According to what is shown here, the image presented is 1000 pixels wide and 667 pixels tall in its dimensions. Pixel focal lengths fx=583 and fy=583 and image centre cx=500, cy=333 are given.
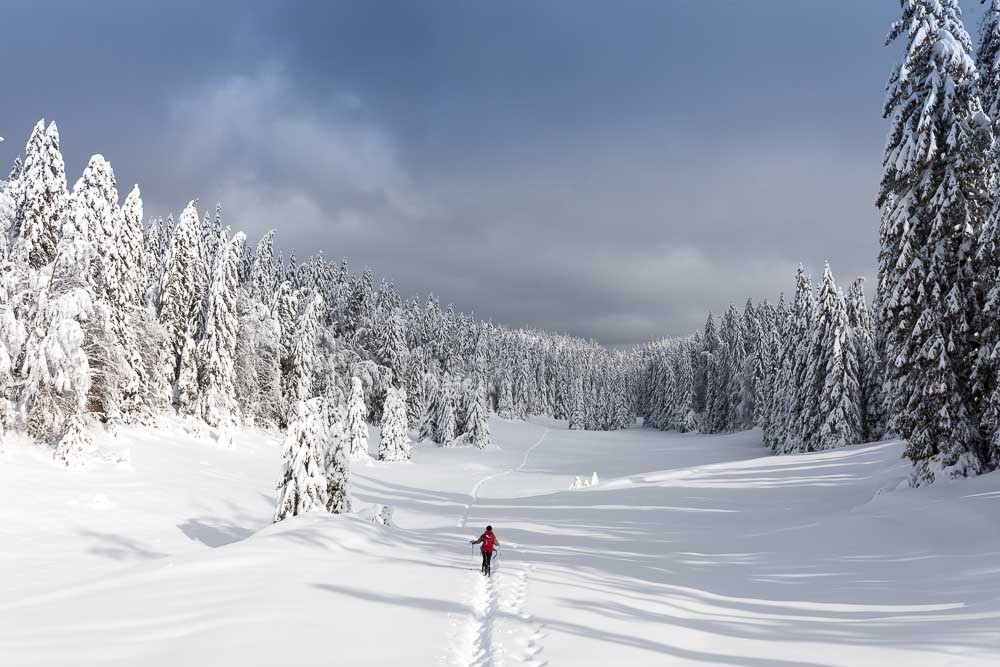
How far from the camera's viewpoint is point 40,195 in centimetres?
2658

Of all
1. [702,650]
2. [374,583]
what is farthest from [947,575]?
[374,583]

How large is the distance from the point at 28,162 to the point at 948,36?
36565 mm

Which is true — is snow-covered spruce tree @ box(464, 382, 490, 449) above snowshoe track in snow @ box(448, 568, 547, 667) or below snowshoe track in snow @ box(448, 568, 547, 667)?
above

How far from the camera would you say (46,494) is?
19766 millimetres

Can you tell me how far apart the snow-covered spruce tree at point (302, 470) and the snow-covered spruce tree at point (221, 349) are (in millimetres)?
20085

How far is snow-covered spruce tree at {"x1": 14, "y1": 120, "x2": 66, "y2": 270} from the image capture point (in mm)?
26469

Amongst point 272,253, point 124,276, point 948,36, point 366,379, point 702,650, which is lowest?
point 702,650

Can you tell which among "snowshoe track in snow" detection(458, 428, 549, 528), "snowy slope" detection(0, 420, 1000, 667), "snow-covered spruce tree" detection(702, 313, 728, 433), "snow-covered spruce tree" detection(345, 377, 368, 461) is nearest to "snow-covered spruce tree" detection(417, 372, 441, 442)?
"snowshoe track in snow" detection(458, 428, 549, 528)

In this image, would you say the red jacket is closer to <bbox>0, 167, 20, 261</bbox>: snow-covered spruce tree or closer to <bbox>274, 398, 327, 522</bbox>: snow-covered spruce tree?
<bbox>274, 398, 327, 522</bbox>: snow-covered spruce tree

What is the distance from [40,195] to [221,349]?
1377cm

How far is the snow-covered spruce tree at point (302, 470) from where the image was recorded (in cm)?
1942

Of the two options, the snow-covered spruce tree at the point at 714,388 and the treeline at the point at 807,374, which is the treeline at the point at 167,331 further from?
the snow-covered spruce tree at the point at 714,388

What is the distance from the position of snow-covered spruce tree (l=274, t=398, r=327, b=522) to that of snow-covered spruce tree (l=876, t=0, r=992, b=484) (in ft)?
62.7

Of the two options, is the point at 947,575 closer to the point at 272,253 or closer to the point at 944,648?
the point at 944,648
